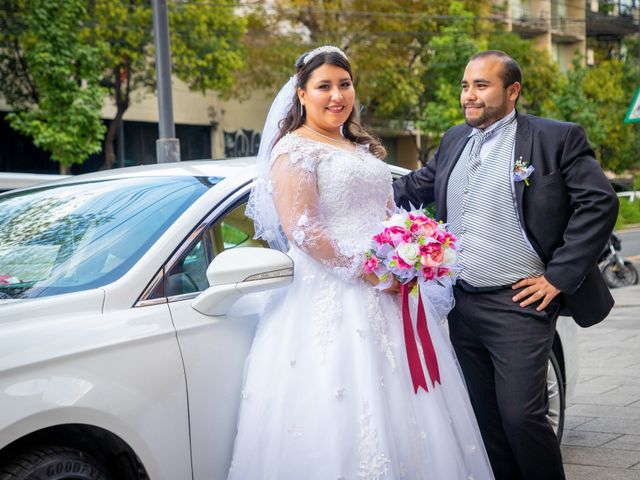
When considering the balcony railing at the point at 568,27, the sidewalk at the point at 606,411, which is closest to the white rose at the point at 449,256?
the sidewalk at the point at 606,411

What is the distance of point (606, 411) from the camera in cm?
583

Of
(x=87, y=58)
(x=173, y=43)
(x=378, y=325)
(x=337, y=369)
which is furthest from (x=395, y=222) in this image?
(x=173, y=43)

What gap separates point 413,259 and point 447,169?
2.32 feet

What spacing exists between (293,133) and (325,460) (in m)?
1.29

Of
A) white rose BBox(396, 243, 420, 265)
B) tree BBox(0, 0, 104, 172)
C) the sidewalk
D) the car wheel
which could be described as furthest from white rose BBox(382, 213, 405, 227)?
tree BBox(0, 0, 104, 172)

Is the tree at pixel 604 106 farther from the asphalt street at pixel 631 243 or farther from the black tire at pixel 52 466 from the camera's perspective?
the black tire at pixel 52 466

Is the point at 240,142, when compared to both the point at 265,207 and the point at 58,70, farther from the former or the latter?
the point at 265,207

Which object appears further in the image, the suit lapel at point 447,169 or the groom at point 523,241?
the suit lapel at point 447,169

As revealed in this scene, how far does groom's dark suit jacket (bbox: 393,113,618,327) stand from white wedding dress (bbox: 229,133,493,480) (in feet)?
1.84

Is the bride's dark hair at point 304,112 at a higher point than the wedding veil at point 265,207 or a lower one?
higher

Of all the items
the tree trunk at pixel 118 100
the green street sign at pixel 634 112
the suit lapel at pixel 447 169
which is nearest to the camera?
the suit lapel at pixel 447 169

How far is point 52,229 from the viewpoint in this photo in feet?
A: 11.2

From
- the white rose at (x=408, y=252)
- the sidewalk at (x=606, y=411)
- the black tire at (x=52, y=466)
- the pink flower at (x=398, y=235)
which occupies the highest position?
the pink flower at (x=398, y=235)

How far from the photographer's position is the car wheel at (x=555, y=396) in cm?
454
